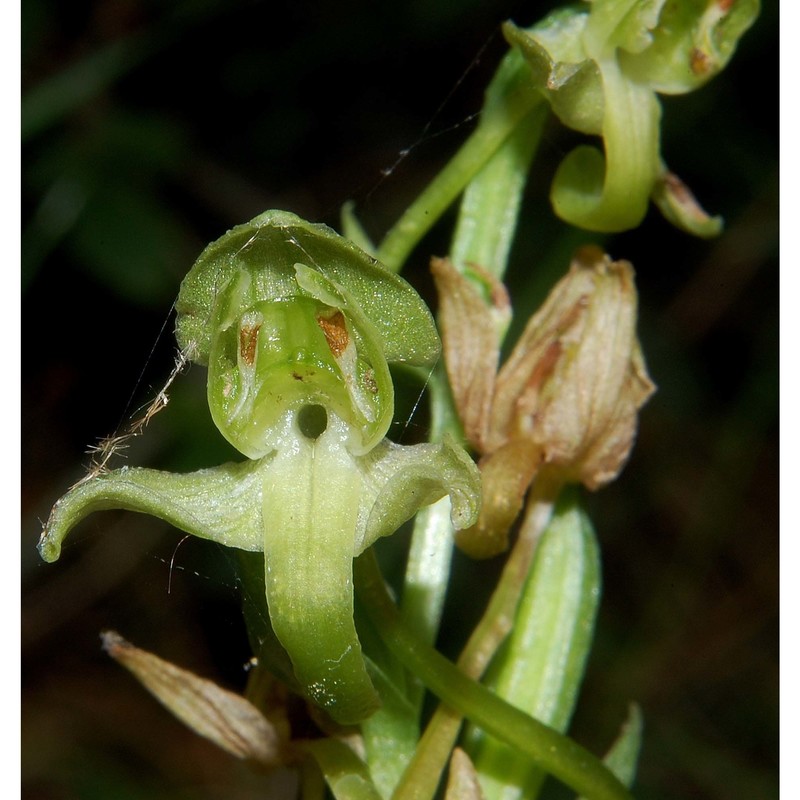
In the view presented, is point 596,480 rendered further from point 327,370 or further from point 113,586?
point 113,586

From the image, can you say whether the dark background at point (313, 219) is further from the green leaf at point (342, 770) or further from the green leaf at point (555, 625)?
the green leaf at point (342, 770)

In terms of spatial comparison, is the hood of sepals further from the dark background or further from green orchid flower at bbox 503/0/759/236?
the dark background

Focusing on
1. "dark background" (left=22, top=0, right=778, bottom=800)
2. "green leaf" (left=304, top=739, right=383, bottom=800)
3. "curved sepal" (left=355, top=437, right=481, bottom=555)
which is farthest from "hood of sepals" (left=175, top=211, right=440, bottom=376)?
"dark background" (left=22, top=0, right=778, bottom=800)

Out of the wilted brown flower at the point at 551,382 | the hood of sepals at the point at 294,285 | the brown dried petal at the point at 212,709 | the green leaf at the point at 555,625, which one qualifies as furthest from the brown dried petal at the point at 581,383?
the brown dried petal at the point at 212,709

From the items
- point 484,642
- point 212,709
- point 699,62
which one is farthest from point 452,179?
point 212,709

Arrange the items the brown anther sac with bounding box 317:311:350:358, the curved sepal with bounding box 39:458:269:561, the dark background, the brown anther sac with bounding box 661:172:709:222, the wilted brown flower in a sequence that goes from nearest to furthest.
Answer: the curved sepal with bounding box 39:458:269:561 < the brown anther sac with bounding box 317:311:350:358 < the wilted brown flower < the brown anther sac with bounding box 661:172:709:222 < the dark background
